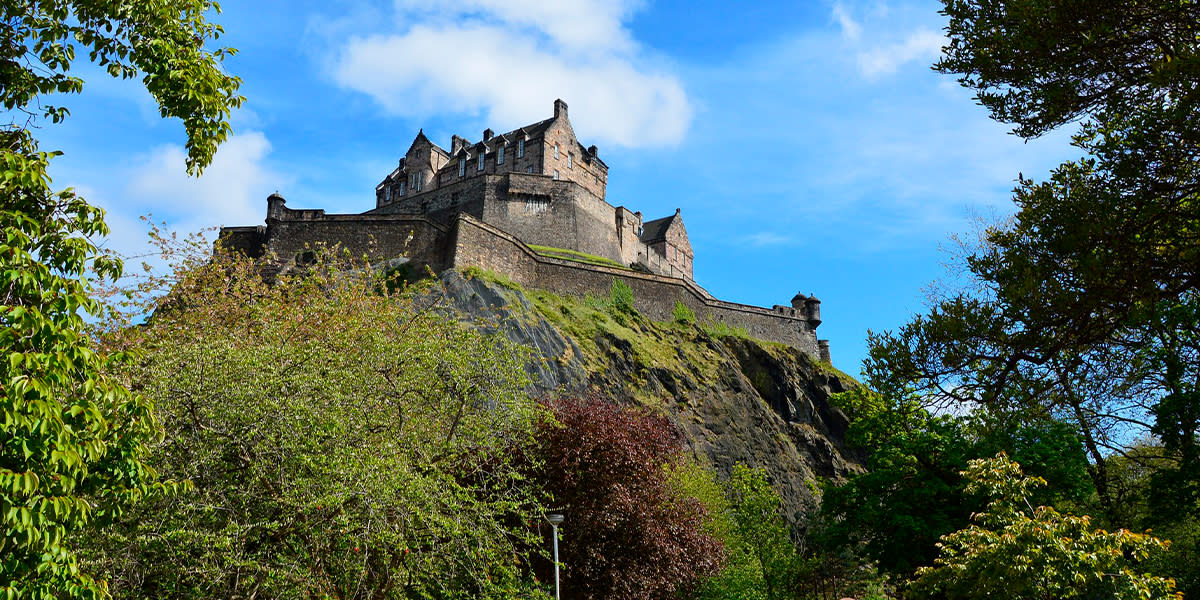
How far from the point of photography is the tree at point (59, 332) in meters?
5.12

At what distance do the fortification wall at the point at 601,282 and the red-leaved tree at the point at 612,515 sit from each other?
17497 mm

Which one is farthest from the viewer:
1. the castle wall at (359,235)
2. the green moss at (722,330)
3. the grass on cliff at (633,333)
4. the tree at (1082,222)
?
the green moss at (722,330)

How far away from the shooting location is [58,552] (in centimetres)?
537

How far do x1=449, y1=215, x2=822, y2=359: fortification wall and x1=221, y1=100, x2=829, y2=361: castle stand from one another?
6 centimetres

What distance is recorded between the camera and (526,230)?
47656 millimetres

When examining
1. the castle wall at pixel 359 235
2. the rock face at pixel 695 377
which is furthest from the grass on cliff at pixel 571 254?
the castle wall at pixel 359 235

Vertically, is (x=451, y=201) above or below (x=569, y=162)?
below

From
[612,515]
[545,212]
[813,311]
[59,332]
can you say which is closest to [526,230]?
[545,212]

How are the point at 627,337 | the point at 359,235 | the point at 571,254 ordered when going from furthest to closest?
the point at 571,254
the point at 627,337
the point at 359,235

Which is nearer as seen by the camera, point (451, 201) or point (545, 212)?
point (451, 201)

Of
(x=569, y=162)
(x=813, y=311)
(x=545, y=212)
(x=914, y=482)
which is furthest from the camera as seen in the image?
(x=569, y=162)

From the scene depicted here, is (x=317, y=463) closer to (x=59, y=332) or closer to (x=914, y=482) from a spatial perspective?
(x=59, y=332)

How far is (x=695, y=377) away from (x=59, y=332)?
33.9 m

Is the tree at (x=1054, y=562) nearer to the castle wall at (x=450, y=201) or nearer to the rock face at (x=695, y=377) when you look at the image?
the rock face at (x=695, y=377)
